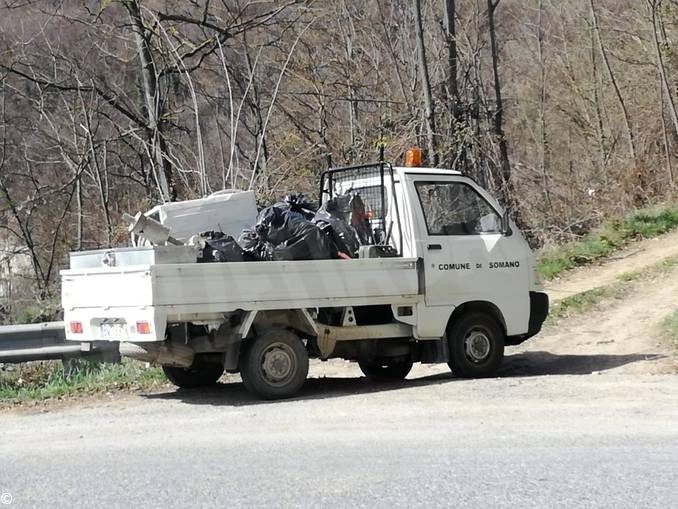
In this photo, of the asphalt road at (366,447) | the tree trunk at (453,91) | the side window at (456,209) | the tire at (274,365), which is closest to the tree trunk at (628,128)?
the tree trunk at (453,91)

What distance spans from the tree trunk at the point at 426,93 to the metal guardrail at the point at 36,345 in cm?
980

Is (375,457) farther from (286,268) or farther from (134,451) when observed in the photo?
(286,268)

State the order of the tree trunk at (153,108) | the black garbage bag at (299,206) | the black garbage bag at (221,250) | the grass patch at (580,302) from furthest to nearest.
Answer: the tree trunk at (153,108) → the grass patch at (580,302) → the black garbage bag at (299,206) → the black garbage bag at (221,250)

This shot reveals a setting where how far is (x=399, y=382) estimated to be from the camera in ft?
34.6

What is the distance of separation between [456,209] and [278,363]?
2874mm

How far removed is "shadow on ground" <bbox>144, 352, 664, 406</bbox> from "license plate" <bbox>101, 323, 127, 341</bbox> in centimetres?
106

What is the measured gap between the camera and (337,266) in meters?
9.11

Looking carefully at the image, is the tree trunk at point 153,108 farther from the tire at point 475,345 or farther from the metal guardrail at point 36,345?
the tire at point 475,345

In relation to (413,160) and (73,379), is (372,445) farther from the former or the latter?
(73,379)

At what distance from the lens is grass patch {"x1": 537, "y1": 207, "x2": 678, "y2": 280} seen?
691 inches

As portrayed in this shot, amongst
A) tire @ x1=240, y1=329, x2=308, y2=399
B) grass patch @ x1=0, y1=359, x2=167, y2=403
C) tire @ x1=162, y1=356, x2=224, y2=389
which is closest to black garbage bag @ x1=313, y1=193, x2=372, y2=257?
tire @ x1=240, y1=329, x2=308, y2=399

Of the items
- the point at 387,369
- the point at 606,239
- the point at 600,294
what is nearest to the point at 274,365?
the point at 387,369

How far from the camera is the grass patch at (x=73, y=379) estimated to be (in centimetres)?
997

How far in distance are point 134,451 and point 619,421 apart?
3944 millimetres
